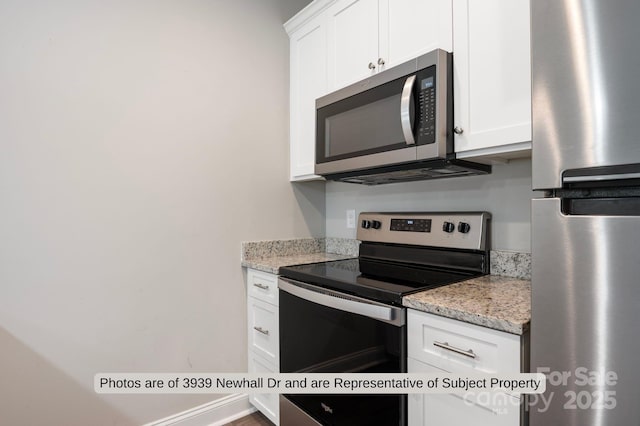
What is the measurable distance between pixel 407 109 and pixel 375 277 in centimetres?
69

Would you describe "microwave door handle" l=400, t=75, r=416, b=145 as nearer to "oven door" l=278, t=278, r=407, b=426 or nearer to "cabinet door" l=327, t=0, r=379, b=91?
"cabinet door" l=327, t=0, r=379, b=91

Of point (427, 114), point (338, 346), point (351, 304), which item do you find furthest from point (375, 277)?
point (427, 114)

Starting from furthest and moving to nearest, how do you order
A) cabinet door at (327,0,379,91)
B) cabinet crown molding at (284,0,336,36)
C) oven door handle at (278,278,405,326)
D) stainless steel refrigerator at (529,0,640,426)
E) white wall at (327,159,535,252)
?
cabinet crown molding at (284,0,336,36) → cabinet door at (327,0,379,91) → white wall at (327,159,535,252) → oven door handle at (278,278,405,326) → stainless steel refrigerator at (529,0,640,426)

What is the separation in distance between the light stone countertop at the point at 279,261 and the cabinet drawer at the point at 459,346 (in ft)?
2.73

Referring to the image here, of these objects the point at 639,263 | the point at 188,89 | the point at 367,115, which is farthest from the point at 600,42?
the point at 188,89

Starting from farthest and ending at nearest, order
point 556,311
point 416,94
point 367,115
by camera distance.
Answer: point 367,115 < point 416,94 < point 556,311

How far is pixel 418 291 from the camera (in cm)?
119

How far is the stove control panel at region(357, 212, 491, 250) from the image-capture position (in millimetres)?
1523

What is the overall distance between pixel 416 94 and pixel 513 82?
1.14ft

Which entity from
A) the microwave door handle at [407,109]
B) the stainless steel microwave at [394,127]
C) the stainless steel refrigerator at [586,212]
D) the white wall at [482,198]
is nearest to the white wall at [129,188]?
the stainless steel microwave at [394,127]

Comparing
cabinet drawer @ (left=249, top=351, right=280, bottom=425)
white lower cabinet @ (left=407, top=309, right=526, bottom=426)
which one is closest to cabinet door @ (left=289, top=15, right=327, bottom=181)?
cabinet drawer @ (left=249, top=351, right=280, bottom=425)

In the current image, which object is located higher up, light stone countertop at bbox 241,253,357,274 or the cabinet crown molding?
the cabinet crown molding

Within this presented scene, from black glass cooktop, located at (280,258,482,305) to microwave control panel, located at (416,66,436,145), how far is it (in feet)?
1.81

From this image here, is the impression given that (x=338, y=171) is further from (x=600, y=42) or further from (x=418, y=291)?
(x=600, y=42)
